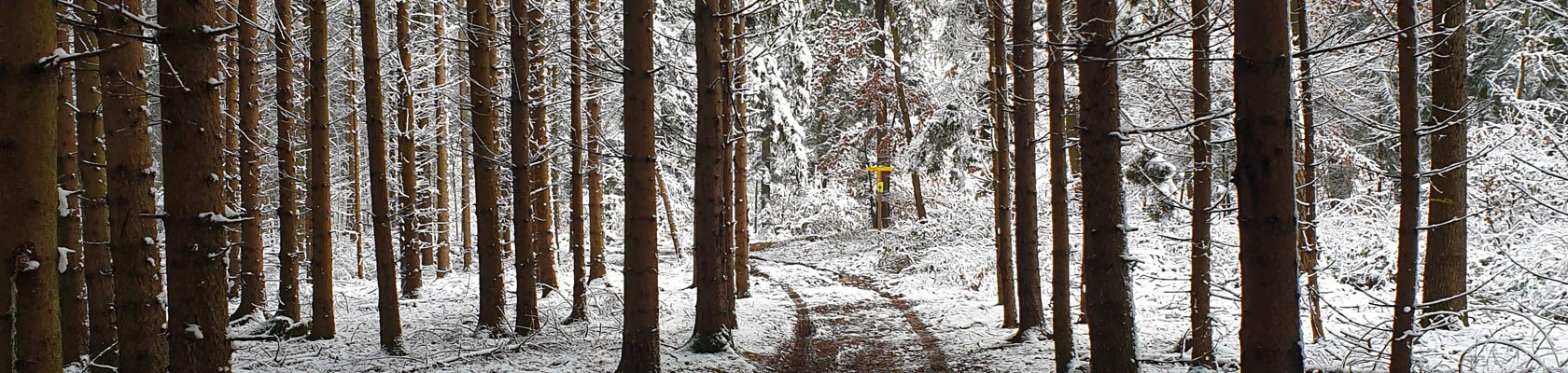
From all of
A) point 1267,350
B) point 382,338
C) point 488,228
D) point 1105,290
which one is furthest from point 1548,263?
point 382,338

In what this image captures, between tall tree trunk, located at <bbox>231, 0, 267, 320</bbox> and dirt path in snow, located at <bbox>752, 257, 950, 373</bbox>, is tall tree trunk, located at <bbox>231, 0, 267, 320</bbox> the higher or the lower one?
the higher one

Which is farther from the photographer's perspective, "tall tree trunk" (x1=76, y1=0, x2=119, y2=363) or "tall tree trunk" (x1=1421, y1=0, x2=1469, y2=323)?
"tall tree trunk" (x1=1421, y1=0, x2=1469, y2=323)

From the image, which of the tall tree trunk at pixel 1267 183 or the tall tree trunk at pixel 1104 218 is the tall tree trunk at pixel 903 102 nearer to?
the tall tree trunk at pixel 1104 218

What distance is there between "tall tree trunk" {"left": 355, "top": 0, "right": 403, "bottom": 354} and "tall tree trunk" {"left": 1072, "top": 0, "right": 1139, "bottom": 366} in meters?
7.43

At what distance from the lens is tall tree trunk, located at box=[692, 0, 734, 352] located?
9891 millimetres

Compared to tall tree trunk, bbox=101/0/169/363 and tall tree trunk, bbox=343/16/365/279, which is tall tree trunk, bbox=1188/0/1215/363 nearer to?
tall tree trunk, bbox=101/0/169/363

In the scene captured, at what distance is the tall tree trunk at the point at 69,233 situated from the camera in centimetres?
695

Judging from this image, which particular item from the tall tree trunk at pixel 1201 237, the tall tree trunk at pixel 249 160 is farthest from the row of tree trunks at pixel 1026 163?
the tall tree trunk at pixel 249 160

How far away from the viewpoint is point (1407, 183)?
22.6ft

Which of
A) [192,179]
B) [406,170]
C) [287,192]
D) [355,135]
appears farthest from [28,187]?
[355,135]

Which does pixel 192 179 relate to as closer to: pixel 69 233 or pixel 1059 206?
pixel 69 233

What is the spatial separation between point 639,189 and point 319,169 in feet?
14.8

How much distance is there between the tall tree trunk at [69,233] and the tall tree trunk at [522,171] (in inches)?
161

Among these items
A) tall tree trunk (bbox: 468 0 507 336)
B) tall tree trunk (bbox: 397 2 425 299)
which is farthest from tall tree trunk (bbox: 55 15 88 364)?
tall tree trunk (bbox: 397 2 425 299)
